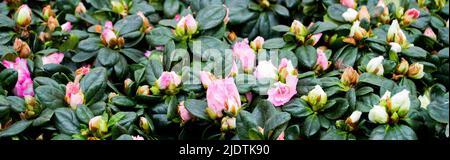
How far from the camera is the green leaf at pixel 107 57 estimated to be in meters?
1.62

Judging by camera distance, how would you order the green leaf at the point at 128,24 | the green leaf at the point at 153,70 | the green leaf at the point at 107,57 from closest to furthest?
the green leaf at the point at 153,70 < the green leaf at the point at 107,57 < the green leaf at the point at 128,24

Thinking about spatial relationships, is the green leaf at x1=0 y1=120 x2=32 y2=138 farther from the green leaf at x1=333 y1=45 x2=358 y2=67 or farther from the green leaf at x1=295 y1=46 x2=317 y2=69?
the green leaf at x1=333 y1=45 x2=358 y2=67

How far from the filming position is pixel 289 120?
141 cm

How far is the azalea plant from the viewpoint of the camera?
137cm

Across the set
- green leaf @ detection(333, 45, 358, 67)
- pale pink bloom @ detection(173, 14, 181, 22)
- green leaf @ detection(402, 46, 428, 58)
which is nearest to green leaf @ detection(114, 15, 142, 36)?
pale pink bloom @ detection(173, 14, 181, 22)

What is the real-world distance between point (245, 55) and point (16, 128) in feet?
1.92

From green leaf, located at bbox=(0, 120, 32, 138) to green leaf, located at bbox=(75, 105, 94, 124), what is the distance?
12cm

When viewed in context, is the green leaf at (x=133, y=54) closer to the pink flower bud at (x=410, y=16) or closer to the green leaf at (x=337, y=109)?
the green leaf at (x=337, y=109)

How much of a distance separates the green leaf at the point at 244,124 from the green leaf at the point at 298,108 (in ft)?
0.37

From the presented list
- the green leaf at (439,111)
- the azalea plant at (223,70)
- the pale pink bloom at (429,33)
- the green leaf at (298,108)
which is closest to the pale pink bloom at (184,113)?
the azalea plant at (223,70)

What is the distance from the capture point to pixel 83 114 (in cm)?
141
